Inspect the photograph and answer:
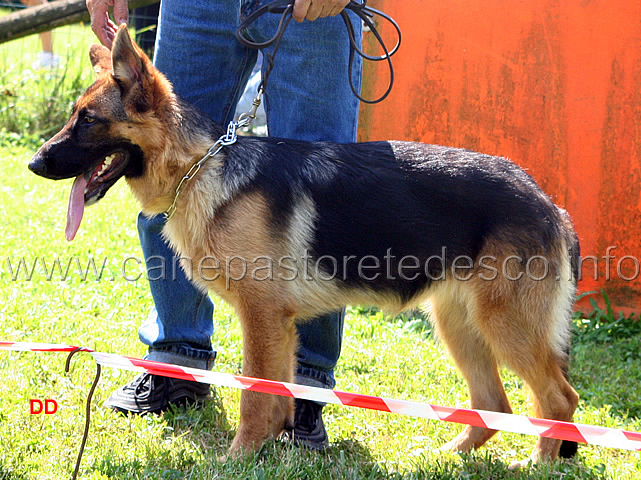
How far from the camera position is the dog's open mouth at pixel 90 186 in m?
2.79

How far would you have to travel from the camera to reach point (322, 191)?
2.89 meters

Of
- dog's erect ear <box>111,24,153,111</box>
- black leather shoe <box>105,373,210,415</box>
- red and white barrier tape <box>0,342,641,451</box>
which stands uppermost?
dog's erect ear <box>111,24,153,111</box>

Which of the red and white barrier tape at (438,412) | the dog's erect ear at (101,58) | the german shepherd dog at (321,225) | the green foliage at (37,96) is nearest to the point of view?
the red and white barrier tape at (438,412)

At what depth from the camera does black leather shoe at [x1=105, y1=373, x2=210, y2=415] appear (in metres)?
3.23

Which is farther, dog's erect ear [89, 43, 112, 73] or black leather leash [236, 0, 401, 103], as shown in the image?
dog's erect ear [89, 43, 112, 73]

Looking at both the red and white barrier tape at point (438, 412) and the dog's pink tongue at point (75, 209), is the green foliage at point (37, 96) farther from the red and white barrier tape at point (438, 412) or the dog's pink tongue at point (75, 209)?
the red and white barrier tape at point (438, 412)

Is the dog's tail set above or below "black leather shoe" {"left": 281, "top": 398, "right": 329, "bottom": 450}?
above

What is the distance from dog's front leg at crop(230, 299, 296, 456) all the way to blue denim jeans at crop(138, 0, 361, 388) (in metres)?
0.45

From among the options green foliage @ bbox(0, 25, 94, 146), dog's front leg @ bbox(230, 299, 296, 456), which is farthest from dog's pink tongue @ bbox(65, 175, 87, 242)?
green foliage @ bbox(0, 25, 94, 146)

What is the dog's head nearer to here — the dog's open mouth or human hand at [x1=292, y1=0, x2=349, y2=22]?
the dog's open mouth

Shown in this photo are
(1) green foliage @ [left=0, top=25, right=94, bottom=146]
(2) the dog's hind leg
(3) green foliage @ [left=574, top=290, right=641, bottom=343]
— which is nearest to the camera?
(2) the dog's hind leg

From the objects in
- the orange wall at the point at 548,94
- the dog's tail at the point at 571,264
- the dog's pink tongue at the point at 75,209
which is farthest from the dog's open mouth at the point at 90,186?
the orange wall at the point at 548,94

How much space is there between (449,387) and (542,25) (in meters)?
2.77

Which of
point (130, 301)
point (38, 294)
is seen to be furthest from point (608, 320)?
point (38, 294)
